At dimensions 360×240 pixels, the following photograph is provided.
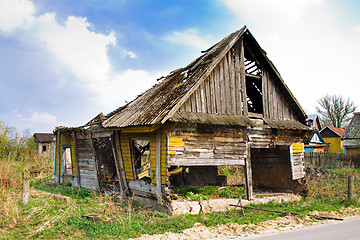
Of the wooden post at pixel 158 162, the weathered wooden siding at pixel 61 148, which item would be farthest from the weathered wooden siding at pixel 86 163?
the wooden post at pixel 158 162

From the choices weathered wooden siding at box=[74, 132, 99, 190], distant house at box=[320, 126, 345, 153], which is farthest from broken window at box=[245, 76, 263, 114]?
distant house at box=[320, 126, 345, 153]

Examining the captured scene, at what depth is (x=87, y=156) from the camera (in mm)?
14141

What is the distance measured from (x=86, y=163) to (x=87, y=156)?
39 cm

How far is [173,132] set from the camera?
369 inches

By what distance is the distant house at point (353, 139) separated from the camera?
106 feet

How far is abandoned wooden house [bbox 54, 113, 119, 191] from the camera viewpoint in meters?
13.3

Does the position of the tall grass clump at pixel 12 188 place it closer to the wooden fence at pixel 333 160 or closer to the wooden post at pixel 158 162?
the wooden post at pixel 158 162

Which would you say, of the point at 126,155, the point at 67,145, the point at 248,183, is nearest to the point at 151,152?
the point at 126,155

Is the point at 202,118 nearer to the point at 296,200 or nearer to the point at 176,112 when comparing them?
the point at 176,112

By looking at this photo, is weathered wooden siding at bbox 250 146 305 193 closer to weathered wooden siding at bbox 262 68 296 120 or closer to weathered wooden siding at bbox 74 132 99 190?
weathered wooden siding at bbox 262 68 296 120

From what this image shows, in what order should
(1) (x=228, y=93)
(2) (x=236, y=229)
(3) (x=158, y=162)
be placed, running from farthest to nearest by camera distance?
(1) (x=228, y=93) → (3) (x=158, y=162) → (2) (x=236, y=229)

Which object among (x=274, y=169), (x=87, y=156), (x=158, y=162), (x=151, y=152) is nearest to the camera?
(x=158, y=162)

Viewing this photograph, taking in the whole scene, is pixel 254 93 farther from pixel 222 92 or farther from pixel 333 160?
pixel 333 160

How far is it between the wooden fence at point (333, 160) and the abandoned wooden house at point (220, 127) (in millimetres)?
12791
